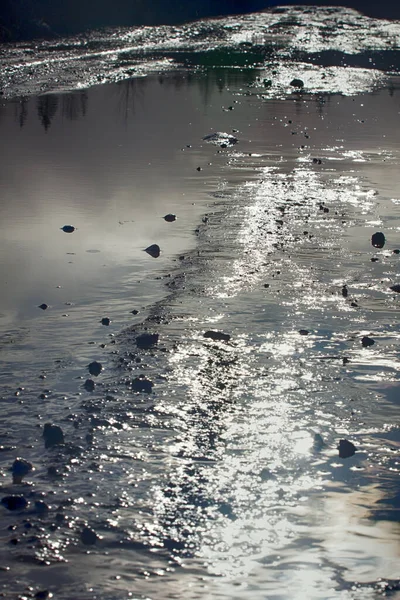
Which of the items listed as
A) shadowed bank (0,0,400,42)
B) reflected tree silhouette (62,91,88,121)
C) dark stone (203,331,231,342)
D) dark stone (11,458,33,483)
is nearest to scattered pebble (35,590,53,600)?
dark stone (11,458,33,483)

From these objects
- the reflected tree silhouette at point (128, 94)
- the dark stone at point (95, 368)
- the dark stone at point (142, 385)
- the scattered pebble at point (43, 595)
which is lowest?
the scattered pebble at point (43, 595)

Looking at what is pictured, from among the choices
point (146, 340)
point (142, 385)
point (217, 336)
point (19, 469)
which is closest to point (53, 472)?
point (19, 469)

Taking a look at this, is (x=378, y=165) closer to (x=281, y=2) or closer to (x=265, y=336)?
(x=265, y=336)

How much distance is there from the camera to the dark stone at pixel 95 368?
5184mm

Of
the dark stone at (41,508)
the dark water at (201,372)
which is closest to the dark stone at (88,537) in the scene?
the dark water at (201,372)

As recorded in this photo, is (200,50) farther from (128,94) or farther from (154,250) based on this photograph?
(154,250)

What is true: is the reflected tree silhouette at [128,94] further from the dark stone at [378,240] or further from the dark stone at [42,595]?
the dark stone at [42,595]

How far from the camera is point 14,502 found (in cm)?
394

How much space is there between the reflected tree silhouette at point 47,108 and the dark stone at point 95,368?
8.85 metres

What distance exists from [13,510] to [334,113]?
13688 mm

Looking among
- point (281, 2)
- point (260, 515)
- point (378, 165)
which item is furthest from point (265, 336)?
point (281, 2)

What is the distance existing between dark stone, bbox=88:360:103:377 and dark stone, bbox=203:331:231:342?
0.82m

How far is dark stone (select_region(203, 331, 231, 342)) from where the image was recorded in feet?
18.8

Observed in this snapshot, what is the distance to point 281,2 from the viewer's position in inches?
1993
